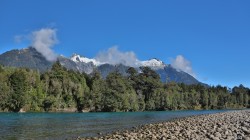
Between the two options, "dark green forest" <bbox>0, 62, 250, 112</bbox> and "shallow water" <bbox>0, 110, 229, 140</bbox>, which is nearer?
"shallow water" <bbox>0, 110, 229, 140</bbox>

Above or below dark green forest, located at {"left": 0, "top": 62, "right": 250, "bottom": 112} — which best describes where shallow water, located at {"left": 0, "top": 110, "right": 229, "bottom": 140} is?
below

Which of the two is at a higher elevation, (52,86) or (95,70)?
(95,70)

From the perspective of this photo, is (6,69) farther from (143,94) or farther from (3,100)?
(143,94)

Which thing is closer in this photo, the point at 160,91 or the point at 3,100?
the point at 3,100

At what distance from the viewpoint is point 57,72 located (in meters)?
149

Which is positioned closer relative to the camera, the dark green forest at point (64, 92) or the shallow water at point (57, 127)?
the shallow water at point (57, 127)

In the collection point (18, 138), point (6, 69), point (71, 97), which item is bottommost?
point (18, 138)

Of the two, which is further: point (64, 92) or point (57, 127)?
point (64, 92)

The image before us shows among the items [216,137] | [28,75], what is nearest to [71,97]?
[28,75]

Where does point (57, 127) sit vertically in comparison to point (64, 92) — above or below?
below

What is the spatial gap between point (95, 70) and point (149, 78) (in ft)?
114

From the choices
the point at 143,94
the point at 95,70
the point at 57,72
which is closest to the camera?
the point at 57,72

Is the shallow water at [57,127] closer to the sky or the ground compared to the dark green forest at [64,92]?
closer to the ground

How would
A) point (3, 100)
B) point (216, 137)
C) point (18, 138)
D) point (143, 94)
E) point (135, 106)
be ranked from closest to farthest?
point (216, 137) → point (18, 138) → point (3, 100) → point (135, 106) → point (143, 94)
